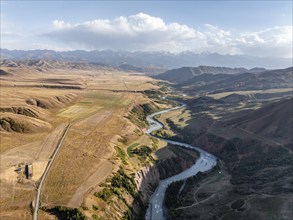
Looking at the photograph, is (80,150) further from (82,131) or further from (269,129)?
(269,129)

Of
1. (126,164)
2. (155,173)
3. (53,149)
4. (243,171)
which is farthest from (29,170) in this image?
(243,171)

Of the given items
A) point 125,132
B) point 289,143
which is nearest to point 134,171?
point 125,132

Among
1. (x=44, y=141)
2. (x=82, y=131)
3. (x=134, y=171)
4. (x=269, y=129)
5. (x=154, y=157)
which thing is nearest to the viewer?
(x=134, y=171)

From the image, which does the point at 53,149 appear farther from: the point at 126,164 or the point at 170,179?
the point at 170,179

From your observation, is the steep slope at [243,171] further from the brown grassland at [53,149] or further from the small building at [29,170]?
the small building at [29,170]

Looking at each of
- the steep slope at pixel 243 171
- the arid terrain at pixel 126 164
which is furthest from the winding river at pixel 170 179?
the steep slope at pixel 243 171

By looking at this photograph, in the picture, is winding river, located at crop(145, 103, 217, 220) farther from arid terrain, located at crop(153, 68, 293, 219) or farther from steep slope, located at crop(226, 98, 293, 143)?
steep slope, located at crop(226, 98, 293, 143)

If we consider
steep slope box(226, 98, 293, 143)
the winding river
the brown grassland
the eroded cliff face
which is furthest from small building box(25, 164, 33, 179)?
steep slope box(226, 98, 293, 143)

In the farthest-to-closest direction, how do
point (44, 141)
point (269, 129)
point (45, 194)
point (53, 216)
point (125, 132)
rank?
1. point (269, 129)
2. point (125, 132)
3. point (44, 141)
4. point (45, 194)
5. point (53, 216)
